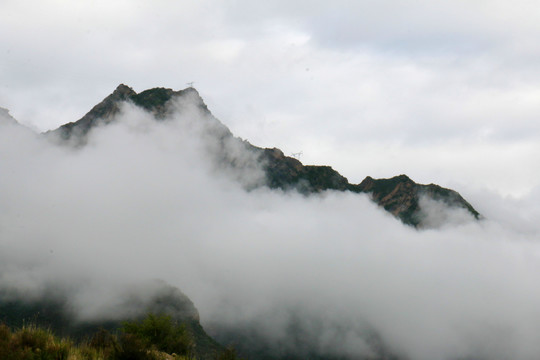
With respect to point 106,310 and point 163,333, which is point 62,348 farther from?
point 106,310

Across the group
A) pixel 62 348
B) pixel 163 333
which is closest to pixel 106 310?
pixel 163 333

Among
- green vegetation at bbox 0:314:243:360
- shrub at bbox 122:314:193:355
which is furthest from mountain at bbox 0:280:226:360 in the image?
→ green vegetation at bbox 0:314:243:360

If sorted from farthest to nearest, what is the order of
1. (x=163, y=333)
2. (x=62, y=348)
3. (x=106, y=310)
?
(x=106, y=310) → (x=163, y=333) → (x=62, y=348)

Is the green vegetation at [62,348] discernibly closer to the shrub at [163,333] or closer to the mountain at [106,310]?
the shrub at [163,333]

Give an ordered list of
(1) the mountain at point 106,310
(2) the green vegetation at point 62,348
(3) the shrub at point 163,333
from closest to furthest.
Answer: (2) the green vegetation at point 62,348, (3) the shrub at point 163,333, (1) the mountain at point 106,310

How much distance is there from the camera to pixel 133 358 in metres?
A: 17.6

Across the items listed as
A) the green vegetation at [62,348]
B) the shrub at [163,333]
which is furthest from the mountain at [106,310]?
the green vegetation at [62,348]

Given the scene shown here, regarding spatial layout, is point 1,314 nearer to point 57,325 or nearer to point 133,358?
point 57,325

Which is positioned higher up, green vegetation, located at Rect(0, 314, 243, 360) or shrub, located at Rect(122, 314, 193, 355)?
green vegetation, located at Rect(0, 314, 243, 360)

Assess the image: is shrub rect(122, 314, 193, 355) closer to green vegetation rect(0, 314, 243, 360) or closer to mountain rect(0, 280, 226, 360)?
green vegetation rect(0, 314, 243, 360)

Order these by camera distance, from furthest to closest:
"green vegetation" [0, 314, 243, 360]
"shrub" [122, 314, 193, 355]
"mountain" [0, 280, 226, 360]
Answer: "mountain" [0, 280, 226, 360]
"shrub" [122, 314, 193, 355]
"green vegetation" [0, 314, 243, 360]

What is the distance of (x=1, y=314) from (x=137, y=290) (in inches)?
2094

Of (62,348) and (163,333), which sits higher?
(62,348)

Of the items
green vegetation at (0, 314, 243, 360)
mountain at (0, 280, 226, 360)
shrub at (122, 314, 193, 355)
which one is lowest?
mountain at (0, 280, 226, 360)
